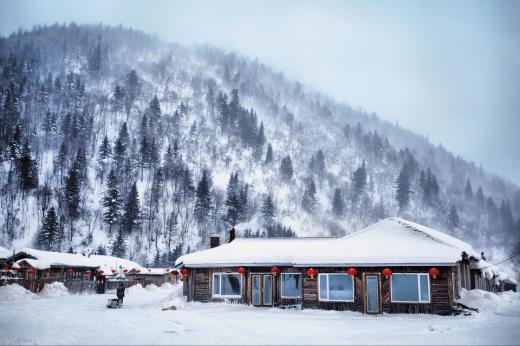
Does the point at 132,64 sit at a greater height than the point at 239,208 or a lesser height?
greater

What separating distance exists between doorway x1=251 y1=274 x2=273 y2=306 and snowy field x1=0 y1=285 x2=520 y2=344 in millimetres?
972

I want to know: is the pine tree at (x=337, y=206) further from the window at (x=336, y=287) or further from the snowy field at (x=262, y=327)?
the window at (x=336, y=287)

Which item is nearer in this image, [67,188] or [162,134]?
[67,188]

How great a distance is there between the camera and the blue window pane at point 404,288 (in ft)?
81.0

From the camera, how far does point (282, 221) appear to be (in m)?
113

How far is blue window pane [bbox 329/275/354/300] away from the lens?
2611cm

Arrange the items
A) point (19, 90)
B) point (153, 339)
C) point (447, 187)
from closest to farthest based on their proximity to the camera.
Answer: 1. point (153, 339)
2. point (19, 90)
3. point (447, 187)

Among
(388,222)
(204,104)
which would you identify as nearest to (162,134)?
(204,104)

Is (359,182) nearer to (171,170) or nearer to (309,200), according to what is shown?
(309,200)

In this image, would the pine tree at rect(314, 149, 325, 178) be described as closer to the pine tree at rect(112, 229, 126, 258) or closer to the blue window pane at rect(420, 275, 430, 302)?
the pine tree at rect(112, 229, 126, 258)

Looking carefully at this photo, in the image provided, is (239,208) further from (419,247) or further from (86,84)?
(86,84)

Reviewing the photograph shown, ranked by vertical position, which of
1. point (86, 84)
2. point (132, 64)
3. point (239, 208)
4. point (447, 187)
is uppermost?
point (132, 64)

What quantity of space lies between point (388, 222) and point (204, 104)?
14300 cm

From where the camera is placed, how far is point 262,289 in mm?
28688
